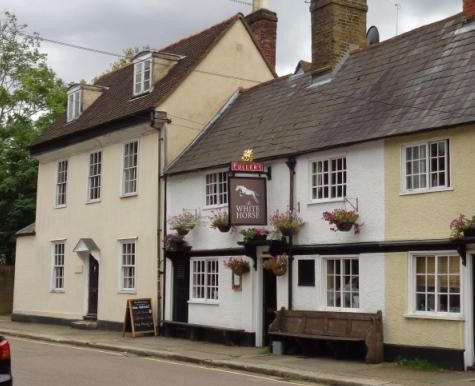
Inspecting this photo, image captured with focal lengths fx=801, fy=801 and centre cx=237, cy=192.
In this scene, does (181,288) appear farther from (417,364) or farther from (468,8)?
(468,8)

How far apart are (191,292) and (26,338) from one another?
533cm

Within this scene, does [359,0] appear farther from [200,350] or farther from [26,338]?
[26,338]

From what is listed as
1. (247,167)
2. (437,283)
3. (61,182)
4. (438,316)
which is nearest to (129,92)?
(61,182)

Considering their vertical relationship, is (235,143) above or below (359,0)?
below

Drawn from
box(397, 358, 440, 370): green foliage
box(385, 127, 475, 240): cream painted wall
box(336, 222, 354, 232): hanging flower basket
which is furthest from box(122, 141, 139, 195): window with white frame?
box(397, 358, 440, 370): green foliage

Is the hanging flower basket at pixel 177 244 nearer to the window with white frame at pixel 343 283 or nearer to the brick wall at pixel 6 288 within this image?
the window with white frame at pixel 343 283

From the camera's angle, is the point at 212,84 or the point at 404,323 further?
the point at 212,84

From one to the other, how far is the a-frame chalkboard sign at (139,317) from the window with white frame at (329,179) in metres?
6.74

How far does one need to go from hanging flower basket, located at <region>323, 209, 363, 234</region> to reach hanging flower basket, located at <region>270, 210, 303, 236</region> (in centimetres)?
136

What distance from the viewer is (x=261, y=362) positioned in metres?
16.2

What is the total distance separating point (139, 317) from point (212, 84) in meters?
7.29

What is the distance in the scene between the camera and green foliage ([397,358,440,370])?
14.9 metres

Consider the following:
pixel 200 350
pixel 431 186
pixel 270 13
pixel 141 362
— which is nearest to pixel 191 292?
pixel 200 350

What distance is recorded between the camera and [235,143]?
21094 millimetres
